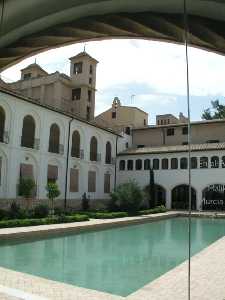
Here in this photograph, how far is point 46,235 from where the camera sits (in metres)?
16.0

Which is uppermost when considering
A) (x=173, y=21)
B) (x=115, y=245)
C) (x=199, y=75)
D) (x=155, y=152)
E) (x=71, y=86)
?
(x=71, y=86)

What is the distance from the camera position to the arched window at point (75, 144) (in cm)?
3016

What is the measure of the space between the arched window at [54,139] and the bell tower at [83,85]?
11.9 m

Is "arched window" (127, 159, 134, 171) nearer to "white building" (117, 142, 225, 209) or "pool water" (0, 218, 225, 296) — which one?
"white building" (117, 142, 225, 209)

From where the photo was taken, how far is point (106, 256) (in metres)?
12.4

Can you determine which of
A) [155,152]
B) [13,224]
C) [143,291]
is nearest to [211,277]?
[143,291]

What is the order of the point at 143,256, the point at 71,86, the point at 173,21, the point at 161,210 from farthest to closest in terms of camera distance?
1. the point at 71,86
2. the point at 161,210
3. the point at 143,256
4. the point at 173,21

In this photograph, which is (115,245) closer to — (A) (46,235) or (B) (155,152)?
(A) (46,235)

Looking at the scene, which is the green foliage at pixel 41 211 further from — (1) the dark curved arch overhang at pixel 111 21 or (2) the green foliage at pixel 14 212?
(1) the dark curved arch overhang at pixel 111 21

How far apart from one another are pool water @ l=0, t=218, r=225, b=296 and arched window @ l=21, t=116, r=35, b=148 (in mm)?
9716

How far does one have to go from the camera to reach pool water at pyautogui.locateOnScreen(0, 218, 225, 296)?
9.04 meters

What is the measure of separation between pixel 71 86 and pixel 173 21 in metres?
40.6

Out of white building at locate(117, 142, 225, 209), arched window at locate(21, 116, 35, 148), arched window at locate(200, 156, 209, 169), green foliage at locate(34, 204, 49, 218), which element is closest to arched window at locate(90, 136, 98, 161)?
white building at locate(117, 142, 225, 209)

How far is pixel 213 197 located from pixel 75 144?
12691 millimetres
